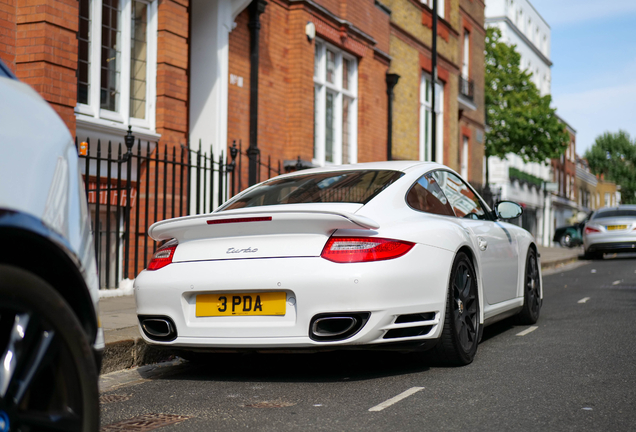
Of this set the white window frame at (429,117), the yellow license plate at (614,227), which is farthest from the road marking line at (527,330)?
the yellow license plate at (614,227)

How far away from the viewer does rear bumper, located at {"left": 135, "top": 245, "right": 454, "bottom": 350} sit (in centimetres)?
433

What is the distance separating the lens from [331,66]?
1505cm

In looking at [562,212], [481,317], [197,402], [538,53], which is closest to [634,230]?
[481,317]

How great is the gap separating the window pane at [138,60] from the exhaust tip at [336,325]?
6536 millimetres

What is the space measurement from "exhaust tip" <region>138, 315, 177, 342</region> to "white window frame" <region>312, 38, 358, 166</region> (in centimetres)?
931

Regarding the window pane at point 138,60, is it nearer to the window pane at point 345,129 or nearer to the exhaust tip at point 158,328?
Answer: the exhaust tip at point 158,328

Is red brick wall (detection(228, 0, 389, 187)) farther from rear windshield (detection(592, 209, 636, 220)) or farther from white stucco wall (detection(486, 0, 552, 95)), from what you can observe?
white stucco wall (detection(486, 0, 552, 95))

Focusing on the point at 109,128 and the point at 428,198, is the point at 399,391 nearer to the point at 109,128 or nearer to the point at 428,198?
the point at 428,198

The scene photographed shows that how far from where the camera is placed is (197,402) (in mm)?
4285

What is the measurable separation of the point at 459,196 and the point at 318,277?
2.19 metres

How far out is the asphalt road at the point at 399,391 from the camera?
374 cm

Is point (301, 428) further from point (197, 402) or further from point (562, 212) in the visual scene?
point (562, 212)

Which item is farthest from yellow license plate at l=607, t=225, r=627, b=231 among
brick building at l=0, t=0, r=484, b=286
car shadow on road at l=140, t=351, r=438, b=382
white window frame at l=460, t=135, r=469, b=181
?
car shadow on road at l=140, t=351, r=438, b=382

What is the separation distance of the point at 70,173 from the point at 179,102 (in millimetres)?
8193
